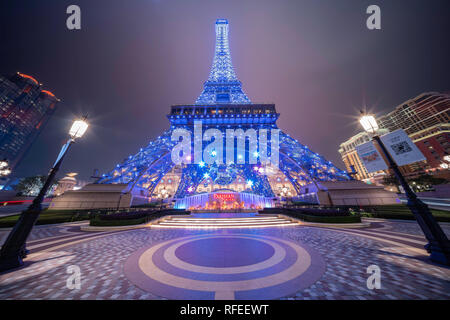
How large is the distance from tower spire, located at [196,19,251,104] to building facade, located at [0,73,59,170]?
100m

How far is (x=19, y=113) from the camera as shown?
78.1m

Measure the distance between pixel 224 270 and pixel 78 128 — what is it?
27.3ft

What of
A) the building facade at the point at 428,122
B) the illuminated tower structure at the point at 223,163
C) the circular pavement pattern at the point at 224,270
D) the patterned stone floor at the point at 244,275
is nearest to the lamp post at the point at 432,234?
the patterned stone floor at the point at 244,275

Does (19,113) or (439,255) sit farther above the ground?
(19,113)

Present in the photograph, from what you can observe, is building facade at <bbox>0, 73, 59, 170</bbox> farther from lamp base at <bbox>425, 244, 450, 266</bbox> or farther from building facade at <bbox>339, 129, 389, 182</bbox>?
building facade at <bbox>339, 129, 389, 182</bbox>

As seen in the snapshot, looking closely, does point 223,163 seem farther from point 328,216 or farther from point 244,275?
point 244,275

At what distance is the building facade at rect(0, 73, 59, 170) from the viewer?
72000 millimetres

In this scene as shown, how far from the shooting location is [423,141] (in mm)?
57938

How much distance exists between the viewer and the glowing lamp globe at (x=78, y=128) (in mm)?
6723

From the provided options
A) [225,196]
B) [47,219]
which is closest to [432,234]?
[225,196]

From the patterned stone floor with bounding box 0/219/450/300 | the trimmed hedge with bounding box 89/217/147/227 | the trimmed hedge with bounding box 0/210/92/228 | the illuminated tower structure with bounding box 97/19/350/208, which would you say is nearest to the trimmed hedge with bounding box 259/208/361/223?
the patterned stone floor with bounding box 0/219/450/300
